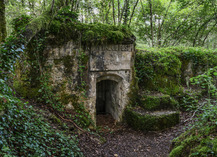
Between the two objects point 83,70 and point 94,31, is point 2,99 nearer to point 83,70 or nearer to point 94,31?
point 83,70

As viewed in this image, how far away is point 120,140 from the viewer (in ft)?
17.0

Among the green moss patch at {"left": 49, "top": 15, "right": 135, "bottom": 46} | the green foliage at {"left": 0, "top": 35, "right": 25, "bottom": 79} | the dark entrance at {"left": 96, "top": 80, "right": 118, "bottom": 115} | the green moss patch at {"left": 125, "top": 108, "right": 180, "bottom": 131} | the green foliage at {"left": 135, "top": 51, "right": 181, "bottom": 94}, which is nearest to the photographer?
the green foliage at {"left": 0, "top": 35, "right": 25, "bottom": 79}

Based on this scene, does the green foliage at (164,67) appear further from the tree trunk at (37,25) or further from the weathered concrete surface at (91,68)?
the tree trunk at (37,25)

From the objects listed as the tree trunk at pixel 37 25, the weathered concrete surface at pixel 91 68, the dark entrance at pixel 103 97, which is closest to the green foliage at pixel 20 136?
the tree trunk at pixel 37 25

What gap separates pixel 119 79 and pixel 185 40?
37.3ft

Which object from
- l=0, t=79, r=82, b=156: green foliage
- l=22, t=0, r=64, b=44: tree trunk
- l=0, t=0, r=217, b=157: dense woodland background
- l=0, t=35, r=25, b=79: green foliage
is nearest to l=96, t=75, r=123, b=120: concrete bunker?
l=0, t=0, r=217, b=157: dense woodland background

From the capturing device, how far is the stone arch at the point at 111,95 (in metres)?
6.23

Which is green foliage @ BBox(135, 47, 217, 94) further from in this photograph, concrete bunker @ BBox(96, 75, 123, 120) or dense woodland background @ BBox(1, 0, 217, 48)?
dense woodland background @ BBox(1, 0, 217, 48)

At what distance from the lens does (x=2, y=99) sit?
229 cm

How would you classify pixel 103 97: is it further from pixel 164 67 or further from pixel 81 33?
pixel 81 33

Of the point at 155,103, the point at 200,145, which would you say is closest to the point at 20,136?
the point at 200,145

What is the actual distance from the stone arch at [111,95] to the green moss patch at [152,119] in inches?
30.3

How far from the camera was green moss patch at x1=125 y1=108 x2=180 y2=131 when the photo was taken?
5.59m

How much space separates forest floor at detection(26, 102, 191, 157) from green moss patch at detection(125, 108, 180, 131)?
0.19 m
